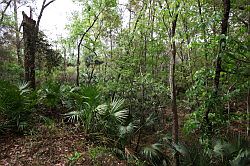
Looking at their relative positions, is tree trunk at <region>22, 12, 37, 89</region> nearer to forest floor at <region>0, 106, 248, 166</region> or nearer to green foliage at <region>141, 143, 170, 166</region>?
forest floor at <region>0, 106, 248, 166</region>

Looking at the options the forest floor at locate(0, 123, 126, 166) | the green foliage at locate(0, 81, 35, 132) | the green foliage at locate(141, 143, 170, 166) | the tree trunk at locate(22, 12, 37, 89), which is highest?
the tree trunk at locate(22, 12, 37, 89)

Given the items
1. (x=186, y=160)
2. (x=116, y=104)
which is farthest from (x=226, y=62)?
(x=116, y=104)

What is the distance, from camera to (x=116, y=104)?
26.0ft

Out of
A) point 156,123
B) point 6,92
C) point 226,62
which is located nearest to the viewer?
point 226,62

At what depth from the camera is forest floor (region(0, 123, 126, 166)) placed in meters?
6.25

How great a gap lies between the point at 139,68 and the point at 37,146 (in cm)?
559

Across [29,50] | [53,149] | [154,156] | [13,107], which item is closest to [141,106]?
[154,156]

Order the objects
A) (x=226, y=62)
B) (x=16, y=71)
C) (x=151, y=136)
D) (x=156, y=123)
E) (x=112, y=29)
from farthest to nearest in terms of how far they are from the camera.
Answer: (x=112, y=29) < (x=16, y=71) < (x=156, y=123) < (x=151, y=136) < (x=226, y=62)

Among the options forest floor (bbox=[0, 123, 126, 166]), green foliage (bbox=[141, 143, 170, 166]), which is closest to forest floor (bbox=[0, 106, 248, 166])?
forest floor (bbox=[0, 123, 126, 166])

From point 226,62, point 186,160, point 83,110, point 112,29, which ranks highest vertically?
point 112,29

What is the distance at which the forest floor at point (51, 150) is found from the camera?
20.5 ft

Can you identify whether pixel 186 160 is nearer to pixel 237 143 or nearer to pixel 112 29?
pixel 237 143

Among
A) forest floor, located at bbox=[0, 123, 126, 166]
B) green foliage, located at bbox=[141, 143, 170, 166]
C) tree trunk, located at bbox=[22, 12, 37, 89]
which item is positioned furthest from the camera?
tree trunk, located at bbox=[22, 12, 37, 89]

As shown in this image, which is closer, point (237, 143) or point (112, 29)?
point (237, 143)
